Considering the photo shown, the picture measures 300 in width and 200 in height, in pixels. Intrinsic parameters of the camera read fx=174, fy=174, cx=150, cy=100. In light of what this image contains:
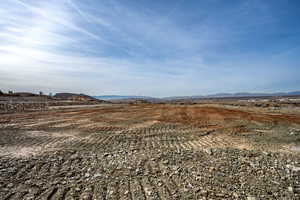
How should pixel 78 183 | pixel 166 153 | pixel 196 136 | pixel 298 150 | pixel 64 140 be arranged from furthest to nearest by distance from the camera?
pixel 196 136 < pixel 64 140 < pixel 298 150 < pixel 166 153 < pixel 78 183

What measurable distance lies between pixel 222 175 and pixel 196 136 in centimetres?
438

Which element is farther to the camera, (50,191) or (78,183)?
(78,183)

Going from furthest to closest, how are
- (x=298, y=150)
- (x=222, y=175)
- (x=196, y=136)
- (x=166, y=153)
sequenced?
(x=196, y=136) < (x=298, y=150) < (x=166, y=153) < (x=222, y=175)

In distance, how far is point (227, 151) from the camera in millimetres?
5855

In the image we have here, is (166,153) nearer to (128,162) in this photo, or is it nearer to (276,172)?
(128,162)

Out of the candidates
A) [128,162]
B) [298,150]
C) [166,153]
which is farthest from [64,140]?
[298,150]

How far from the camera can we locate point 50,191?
3.42 metres

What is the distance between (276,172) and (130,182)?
356 centimetres

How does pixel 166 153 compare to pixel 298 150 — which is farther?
pixel 298 150

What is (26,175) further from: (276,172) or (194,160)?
(276,172)

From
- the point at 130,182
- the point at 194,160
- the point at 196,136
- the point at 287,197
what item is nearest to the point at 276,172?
the point at 287,197

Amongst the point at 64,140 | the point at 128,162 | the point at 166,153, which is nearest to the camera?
the point at 128,162

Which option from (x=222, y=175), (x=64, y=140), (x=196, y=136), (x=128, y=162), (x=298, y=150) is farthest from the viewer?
(x=196, y=136)

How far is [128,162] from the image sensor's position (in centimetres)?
493
